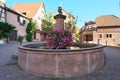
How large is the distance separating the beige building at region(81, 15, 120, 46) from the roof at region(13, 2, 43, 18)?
15074 millimetres

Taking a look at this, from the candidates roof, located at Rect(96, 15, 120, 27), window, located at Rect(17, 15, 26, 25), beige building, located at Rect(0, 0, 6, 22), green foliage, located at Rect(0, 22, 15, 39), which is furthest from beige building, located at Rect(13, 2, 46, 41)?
roof, located at Rect(96, 15, 120, 27)

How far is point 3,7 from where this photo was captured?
861 inches

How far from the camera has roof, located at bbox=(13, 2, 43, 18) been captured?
34.3 meters

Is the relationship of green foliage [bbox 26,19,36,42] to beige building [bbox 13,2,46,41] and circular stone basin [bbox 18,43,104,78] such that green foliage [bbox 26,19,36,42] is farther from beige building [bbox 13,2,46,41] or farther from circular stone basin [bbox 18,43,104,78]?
circular stone basin [bbox 18,43,104,78]

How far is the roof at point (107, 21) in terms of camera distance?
32.7 metres

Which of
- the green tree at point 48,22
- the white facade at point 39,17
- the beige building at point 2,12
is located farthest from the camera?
the green tree at point 48,22

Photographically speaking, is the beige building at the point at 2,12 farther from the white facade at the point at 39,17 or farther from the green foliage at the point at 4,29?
the white facade at the point at 39,17

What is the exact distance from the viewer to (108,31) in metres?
32.7

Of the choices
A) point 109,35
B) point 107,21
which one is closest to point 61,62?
point 109,35

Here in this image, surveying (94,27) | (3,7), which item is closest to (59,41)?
(3,7)

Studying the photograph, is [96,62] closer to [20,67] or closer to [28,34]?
[20,67]

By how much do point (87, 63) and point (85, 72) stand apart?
0.37 metres

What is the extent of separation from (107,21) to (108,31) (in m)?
2.94

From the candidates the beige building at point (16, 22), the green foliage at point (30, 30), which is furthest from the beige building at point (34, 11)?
the beige building at point (16, 22)
